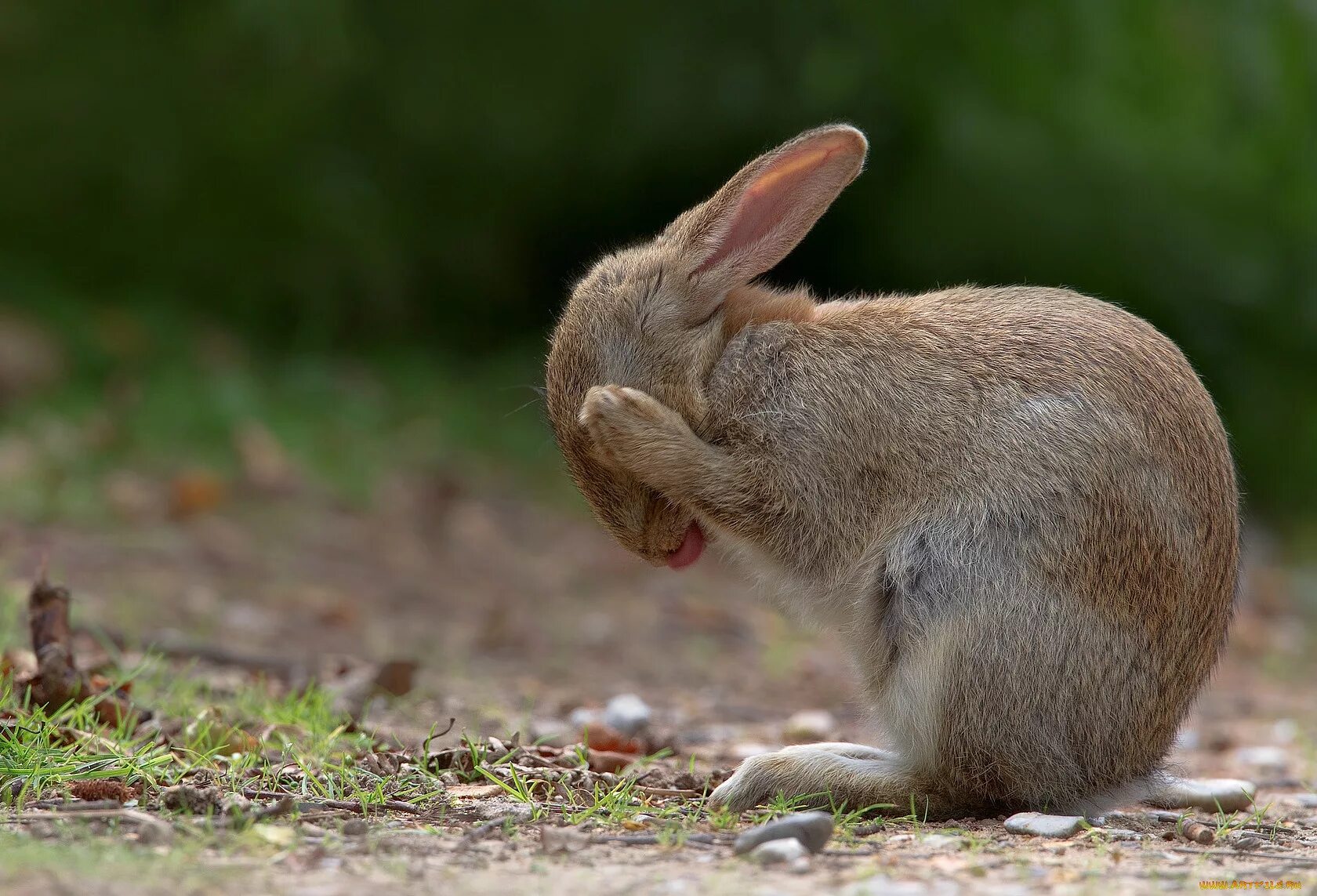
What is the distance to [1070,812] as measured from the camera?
357cm

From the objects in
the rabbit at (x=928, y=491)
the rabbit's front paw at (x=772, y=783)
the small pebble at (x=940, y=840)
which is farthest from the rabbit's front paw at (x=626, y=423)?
the small pebble at (x=940, y=840)

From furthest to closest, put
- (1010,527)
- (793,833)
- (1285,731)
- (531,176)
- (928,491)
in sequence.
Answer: (531,176)
(1285,731)
(928,491)
(1010,527)
(793,833)

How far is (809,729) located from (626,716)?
640 mm

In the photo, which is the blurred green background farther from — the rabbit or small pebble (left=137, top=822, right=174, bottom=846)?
small pebble (left=137, top=822, right=174, bottom=846)

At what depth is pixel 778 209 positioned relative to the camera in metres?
3.93

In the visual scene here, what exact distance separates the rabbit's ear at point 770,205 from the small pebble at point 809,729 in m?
1.57

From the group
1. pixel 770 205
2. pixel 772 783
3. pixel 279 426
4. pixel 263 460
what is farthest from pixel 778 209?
pixel 279 426

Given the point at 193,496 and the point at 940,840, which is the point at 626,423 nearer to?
the point at 940,840

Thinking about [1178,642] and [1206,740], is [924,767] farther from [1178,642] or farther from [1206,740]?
[1206,740]

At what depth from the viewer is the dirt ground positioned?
110 inches

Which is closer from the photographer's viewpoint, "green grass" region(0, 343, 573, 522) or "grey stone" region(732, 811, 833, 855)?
"grey stone" region(732, 811, 833, 855)

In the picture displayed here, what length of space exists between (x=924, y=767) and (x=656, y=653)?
9.93 ft

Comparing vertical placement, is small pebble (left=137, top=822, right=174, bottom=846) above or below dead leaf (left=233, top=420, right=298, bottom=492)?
below

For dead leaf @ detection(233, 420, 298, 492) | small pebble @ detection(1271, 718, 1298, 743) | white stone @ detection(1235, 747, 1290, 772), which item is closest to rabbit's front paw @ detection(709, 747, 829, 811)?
white stone @ detection(1235, 747, 1290, 772)
